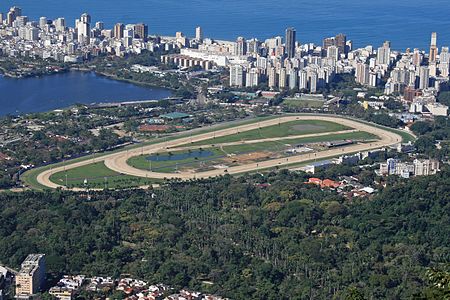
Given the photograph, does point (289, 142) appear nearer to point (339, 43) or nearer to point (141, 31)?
point (339, 43)

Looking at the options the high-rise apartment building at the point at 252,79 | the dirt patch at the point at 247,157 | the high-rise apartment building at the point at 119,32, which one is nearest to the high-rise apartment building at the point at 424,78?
the high-rise apartment building at the point at 252,79

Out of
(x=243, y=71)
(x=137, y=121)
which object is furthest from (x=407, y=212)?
(x=243, y=71)

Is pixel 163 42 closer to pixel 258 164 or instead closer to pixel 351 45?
pixel 351 45

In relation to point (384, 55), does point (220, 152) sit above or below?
below

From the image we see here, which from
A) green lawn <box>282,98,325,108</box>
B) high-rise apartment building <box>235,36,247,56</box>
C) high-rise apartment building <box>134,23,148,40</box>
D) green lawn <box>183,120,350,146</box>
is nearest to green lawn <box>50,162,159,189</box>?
green lawn <box>183,120,350,146</box>

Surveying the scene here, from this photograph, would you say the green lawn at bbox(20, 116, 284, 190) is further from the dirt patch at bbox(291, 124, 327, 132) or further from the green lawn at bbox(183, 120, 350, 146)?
the dirt patch at bbox(291, 124, 327, 132)

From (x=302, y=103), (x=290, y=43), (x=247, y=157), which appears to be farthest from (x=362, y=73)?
(x=247, y=157)
